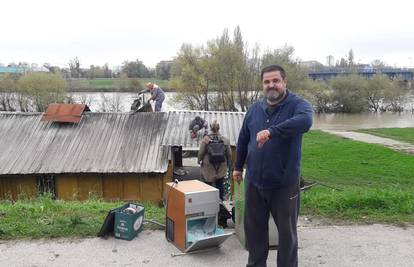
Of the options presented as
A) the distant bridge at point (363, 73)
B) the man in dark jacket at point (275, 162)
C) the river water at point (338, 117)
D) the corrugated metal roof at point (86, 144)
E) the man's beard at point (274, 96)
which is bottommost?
the river water at point (338, 117)

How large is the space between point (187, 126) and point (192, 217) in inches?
407

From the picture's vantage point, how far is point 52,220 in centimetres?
462

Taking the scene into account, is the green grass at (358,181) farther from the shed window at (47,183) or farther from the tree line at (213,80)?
the tree line at (213,80)

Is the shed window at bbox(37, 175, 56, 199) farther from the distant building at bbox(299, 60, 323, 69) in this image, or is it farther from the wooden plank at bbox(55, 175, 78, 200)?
the distant building at bbox(299, 60, 323, 69)

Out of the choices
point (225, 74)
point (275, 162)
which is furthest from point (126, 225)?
point (225, 74)

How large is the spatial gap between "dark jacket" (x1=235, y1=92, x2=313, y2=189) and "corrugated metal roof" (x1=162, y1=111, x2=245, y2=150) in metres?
10.2

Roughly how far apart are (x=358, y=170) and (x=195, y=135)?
26.3 feet

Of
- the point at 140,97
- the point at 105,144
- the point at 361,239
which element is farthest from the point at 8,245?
the point at 140,97

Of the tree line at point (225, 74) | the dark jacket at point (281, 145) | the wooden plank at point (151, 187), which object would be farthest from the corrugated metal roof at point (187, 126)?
the tree line at point (225, 74)

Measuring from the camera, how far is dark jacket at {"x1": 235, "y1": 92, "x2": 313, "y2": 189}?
294 centimetres

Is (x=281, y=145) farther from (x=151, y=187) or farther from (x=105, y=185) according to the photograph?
(x=105, y=185)

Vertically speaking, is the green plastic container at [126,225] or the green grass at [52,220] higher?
the green plastic container at [126,225]

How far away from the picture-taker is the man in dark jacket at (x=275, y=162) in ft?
9.90

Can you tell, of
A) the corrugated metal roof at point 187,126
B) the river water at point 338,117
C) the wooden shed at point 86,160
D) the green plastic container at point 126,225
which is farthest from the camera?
the river water at point 338,117
